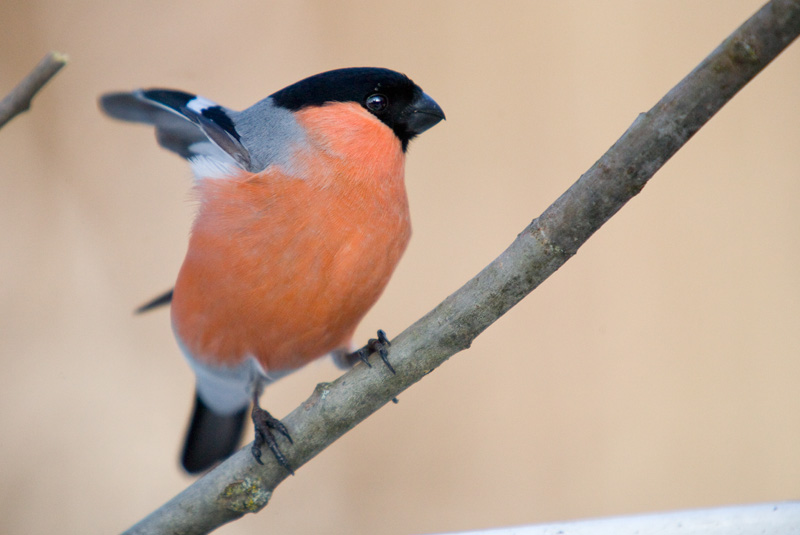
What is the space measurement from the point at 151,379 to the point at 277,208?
1.07 metres

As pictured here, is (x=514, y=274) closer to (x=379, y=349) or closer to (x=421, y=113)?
(x=379, y=349)

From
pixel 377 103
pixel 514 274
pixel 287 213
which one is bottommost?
pixel 514 274

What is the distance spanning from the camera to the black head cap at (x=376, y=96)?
45.9 inches

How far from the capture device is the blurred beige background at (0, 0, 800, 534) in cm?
192

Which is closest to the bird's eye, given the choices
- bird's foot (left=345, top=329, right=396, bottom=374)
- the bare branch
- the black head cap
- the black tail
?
the black head cap

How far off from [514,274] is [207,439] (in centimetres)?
95

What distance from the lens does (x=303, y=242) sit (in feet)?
3.51

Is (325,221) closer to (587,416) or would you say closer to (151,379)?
(151,379)

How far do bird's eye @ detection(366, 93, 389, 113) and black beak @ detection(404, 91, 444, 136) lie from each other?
0.13 feet

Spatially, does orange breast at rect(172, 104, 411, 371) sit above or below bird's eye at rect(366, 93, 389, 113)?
below

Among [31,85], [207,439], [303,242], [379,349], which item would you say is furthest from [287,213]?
[207,439]

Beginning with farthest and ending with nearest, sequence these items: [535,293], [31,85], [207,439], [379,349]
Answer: [535,293]
[207,439]
[379,349]
[31,85]

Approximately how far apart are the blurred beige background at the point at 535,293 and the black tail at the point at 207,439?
1.53 ft

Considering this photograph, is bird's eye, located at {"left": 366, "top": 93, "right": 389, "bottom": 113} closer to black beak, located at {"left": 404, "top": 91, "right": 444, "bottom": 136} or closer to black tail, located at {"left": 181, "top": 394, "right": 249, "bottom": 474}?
black beak, located at {"left": 404, "top": 91, "right": 444, "bottom": 136}
